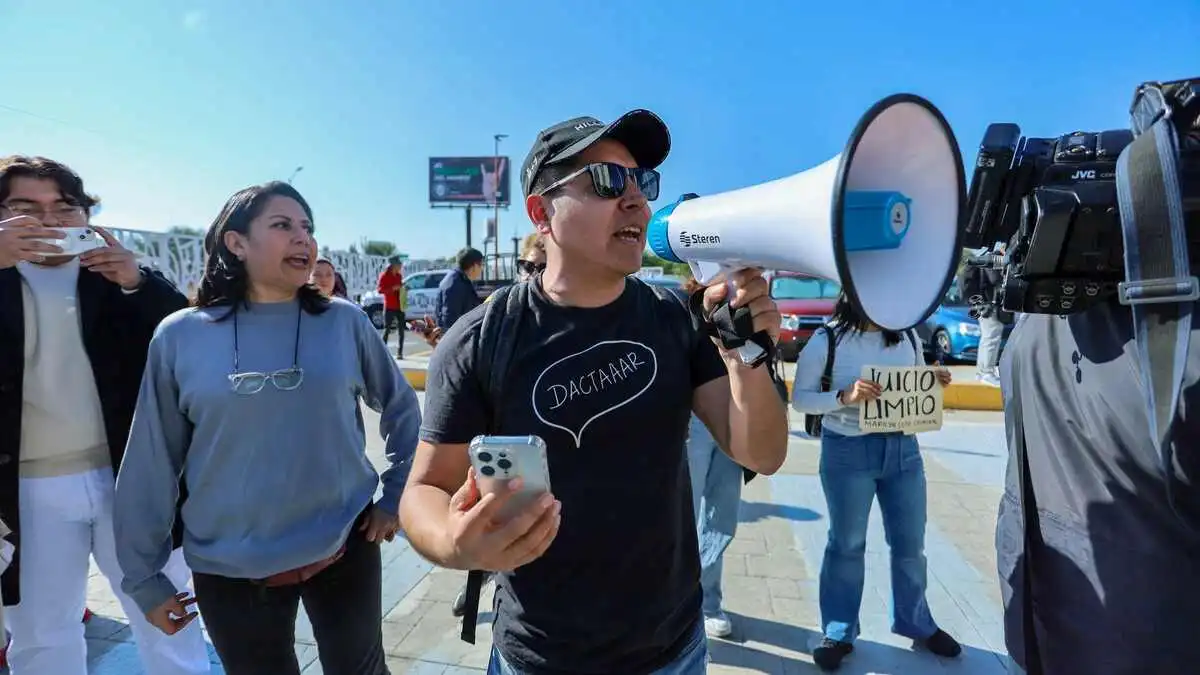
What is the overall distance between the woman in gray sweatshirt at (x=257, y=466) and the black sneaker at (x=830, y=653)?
1.85 m

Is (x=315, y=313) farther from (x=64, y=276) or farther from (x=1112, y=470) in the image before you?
(x=1112, y=470)

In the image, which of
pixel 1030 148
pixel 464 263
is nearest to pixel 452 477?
pixel 1030 148

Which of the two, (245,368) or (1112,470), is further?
(245,368)

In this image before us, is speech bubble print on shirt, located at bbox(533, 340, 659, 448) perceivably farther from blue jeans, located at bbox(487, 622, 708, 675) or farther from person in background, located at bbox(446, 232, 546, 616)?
person in background, located at bbox(446, 232, 546, 616)

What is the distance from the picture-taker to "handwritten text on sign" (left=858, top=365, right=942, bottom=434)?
2668 mm

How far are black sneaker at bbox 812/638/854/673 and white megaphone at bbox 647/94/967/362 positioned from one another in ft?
6.77

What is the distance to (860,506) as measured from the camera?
8.89 ft

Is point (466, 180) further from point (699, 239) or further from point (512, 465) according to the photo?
point (512, 465)

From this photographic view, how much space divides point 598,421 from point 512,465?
19.1 inches

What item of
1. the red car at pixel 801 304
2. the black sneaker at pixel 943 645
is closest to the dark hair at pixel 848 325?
the black sneaker at pixel 943 645

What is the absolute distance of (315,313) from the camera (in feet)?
6.75

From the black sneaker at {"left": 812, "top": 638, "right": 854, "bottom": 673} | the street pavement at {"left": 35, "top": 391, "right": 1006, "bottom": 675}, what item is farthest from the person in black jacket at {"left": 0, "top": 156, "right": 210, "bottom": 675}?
the black sneaker at {"left": 812, "top": 638, "right": 854, "bottom": 673}

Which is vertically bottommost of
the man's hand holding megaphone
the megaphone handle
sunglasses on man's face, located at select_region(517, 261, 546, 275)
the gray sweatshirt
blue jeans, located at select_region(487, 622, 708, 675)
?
blue jeans, located at select_region(487, 622, 708, 675)

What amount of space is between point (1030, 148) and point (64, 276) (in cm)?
292
